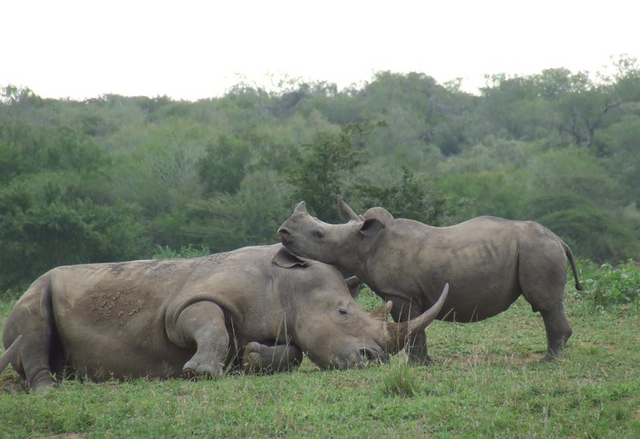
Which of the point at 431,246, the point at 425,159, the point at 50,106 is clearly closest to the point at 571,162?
the point at 425,159

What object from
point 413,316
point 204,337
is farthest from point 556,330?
point 204,337

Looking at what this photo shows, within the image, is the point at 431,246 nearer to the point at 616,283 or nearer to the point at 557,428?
the point at 557,428

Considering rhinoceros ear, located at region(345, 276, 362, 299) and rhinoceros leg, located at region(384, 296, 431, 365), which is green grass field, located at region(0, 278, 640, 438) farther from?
rhinoceros ear, located at region(345, 276, 362, 299)

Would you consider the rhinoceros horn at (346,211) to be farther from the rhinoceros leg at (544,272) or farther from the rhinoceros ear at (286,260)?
the rhinoceros leg at (544,272)

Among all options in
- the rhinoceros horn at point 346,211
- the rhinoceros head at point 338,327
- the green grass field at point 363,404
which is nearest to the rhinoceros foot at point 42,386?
the green grass field at point 363,404

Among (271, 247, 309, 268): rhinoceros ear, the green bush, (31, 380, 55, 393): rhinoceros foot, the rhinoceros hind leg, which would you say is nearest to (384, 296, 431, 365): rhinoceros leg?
(271, 247, 309, 268): rhinoceros ear

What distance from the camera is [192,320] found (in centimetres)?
861

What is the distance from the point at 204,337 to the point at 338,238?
5.38 ft

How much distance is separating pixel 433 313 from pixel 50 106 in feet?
235

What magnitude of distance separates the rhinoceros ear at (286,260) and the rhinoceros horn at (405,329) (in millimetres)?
1051

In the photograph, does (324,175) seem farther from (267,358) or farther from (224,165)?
(224,165)

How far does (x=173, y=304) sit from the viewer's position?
8.90 meters

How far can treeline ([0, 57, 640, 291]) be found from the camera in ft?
109

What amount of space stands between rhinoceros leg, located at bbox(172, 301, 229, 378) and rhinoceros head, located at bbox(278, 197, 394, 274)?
42.2 inches
